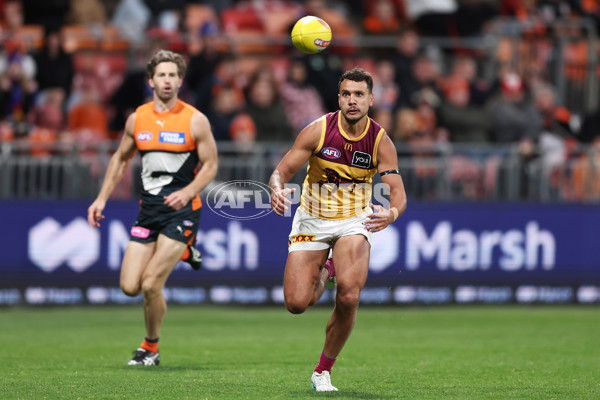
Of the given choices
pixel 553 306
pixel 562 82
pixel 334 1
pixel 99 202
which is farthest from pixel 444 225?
pixel 99 202

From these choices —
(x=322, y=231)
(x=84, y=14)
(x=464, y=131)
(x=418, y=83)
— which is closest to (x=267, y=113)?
(x=418, y=83)

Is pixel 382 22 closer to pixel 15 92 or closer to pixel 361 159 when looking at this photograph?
pixel 15 92

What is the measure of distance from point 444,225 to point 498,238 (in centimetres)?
96

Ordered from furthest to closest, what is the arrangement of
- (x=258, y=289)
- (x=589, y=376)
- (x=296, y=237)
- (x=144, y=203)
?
1. (x=258, y=289)
2. (x=144, y=203)
3. (x=589, y=376)
4. (x=296, y=237)

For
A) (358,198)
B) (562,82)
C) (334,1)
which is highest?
(334,1)

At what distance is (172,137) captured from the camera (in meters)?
10.9

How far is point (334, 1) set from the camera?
909 inches

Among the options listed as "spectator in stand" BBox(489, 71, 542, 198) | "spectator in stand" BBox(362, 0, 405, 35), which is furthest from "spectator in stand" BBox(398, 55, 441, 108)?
"spectator in stand" BBox(362, 0, 405, 35)

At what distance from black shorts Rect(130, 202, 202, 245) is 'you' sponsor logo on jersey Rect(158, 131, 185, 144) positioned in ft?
2.18

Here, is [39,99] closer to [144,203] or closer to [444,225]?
[444,225]

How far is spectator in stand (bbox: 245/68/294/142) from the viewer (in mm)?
18641

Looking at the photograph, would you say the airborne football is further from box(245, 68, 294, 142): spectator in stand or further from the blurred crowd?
box(245, 68, 294, 142): spectator in stand

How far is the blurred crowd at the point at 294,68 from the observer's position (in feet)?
61.1

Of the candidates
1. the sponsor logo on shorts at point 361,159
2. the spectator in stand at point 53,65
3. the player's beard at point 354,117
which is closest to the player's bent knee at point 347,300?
the sponsor logo on shorts at point 361,159
